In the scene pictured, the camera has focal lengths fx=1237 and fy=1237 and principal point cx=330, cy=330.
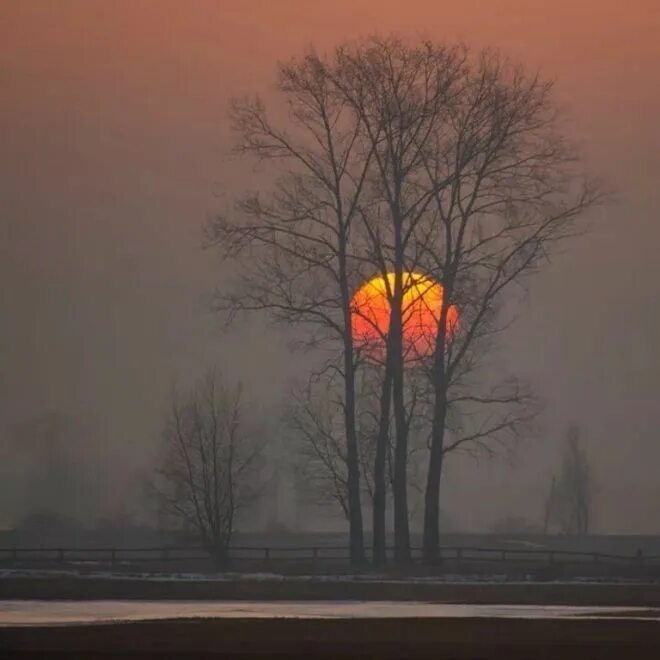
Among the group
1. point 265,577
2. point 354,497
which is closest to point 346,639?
point 265,577

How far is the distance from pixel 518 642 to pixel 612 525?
159 inches

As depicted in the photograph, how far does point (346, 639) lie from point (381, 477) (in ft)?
12.0

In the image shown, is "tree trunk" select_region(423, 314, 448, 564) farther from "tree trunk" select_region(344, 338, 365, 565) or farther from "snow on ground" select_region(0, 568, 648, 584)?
"tree trunk" select_region(344, 338, 365, 565)

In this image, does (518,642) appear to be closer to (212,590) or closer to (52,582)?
(212,590)

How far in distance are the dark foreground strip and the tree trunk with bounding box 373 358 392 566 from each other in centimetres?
255

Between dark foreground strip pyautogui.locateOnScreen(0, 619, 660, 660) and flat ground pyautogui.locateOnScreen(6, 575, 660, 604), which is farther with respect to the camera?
flat ground pyautogui.locateOnScreen(6, 575, 660, 604)

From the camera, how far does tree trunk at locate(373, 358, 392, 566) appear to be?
11.2 m

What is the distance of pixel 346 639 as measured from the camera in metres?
7.62

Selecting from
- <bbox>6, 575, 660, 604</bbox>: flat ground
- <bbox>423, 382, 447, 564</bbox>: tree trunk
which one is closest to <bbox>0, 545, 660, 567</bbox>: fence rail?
<bbox>423, 382, 447, 564</bbox>: tree trunk

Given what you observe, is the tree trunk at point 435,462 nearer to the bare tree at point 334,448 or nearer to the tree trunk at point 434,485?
the tree trunk at point 434,485

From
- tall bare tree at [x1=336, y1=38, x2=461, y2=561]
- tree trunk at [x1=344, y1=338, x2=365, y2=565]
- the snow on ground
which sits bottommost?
the snow on ground

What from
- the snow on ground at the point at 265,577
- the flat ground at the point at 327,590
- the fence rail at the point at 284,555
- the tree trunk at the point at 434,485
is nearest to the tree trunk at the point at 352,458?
the fence rail at the point at 284,555

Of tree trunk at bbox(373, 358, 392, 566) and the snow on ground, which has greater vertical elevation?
tree trunk at bbox(373, 358, 392, 566)

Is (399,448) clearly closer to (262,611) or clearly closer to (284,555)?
(284,555)
